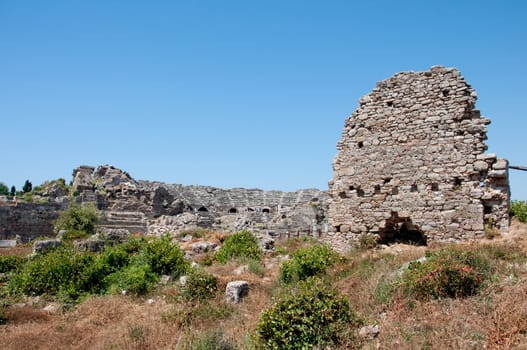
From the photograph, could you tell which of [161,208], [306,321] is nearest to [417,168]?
[306,321]

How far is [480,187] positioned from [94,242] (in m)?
13.8

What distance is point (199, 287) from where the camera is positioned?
8766 millimetres

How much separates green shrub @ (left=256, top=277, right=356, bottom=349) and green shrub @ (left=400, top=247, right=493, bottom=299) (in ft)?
4.07

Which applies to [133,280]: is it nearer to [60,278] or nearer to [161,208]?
[60,278]

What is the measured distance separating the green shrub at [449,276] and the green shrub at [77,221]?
1951cm

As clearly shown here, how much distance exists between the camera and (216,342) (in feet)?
18.9

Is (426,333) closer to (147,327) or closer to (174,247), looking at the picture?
(147,327)

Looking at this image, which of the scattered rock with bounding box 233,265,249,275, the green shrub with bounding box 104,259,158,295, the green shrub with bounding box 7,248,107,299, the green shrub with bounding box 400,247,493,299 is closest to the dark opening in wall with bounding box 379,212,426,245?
the green shrub with bounding box 400,247,493,299

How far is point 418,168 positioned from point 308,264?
3359mm

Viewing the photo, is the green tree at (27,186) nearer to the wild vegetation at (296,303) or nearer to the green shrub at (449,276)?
the wild vegetation at (296,303)

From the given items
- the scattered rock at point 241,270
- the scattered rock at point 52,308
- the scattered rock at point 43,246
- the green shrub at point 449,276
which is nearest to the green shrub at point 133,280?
the scattered rock at point 52,308

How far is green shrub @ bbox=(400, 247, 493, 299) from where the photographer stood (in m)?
6.16

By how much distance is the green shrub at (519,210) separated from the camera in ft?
30.0

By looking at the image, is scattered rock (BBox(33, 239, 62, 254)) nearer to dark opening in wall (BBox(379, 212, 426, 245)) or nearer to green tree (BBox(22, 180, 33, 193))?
dark opening in wall (BBox(379, 212, 426, 245))
